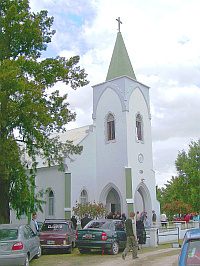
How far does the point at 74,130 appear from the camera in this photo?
107 feet

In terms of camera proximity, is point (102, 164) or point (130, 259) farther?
point (102, 164)

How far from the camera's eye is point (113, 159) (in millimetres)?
27547

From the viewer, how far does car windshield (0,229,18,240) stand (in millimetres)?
10578

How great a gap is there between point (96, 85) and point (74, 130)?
4.97m

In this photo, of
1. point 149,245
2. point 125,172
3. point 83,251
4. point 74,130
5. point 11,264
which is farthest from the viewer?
point 74,130

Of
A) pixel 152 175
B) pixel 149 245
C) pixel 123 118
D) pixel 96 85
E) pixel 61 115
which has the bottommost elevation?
pixel 149 245

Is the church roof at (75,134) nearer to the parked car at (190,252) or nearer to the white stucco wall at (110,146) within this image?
the white stucco wall at (110,146)

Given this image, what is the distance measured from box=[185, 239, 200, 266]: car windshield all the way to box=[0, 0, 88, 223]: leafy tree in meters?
8.74

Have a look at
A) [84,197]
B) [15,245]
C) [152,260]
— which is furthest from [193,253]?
[84,197]

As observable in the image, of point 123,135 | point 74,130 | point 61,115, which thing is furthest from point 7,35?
point 74,130

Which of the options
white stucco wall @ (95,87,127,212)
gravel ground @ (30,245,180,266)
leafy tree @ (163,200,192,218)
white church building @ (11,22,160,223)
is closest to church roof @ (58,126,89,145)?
white church building @ (11,22,160,223)

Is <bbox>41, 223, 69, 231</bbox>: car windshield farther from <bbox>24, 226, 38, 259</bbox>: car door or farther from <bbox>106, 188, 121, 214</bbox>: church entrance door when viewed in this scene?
<bbox>106, 188, 121, 214</bbox>: church entrance door

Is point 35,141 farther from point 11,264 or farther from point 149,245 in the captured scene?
point 149,245

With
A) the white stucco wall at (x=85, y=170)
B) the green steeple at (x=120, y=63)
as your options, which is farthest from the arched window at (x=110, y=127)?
the green steeple at (x=120, y=63)
